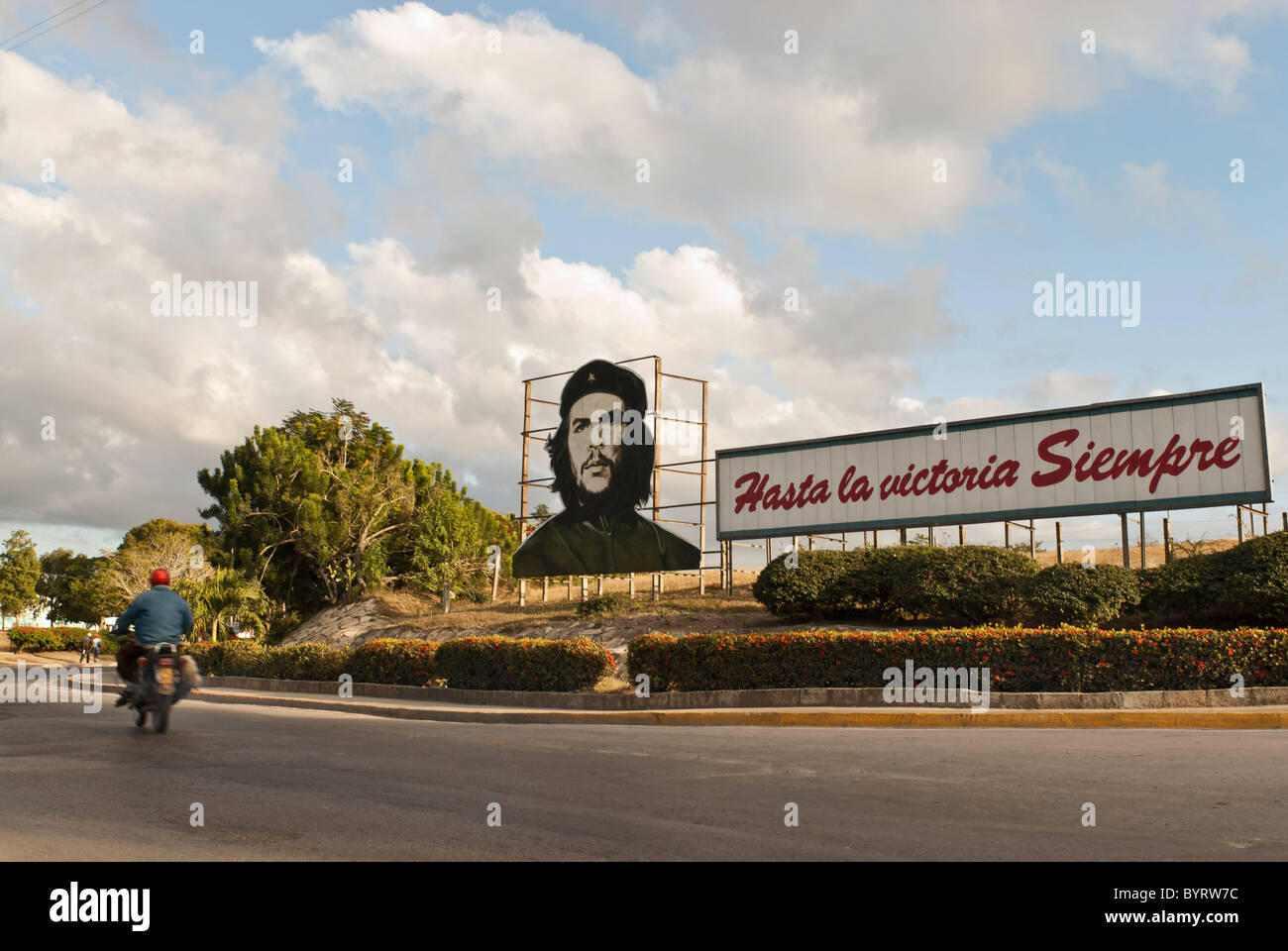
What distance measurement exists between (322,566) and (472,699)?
22.8 m

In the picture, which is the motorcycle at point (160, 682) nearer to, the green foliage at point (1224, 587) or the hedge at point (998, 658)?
the hedge at point (998, 658)

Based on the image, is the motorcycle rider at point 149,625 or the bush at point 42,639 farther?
the bush at point 42,639

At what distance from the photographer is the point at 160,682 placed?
10.9m

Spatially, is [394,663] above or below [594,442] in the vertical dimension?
below

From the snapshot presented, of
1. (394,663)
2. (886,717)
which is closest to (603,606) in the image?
(394,663)

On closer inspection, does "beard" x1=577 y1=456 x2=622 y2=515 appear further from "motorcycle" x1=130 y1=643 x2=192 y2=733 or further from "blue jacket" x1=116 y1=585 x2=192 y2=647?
"motorcycle" x1=130 y1=643 x2=192 y2=733

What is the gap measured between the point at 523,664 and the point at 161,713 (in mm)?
8201

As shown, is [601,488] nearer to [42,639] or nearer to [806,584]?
[806,584]

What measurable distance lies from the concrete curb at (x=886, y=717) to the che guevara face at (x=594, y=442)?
14.0 meters

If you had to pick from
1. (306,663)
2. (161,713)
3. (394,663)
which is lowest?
(306,663)

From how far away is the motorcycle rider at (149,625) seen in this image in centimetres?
1083

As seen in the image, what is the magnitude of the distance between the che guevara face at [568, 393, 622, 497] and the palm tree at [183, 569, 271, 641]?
1440 centimetres

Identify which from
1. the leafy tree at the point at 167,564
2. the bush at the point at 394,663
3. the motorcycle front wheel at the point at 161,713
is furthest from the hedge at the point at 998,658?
the leafy tree at the point at 167,564

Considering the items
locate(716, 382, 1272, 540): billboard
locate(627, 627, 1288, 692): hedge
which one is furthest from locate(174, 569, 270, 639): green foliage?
locate(627, 627, 1288, 692): hedge
